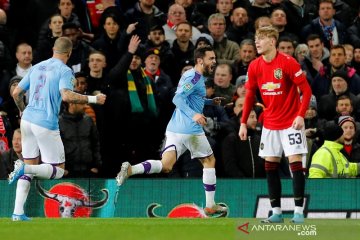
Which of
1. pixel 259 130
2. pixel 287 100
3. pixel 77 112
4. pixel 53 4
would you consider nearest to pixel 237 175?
pixel 259 130

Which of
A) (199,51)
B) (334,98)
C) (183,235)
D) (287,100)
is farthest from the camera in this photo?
(334,98)

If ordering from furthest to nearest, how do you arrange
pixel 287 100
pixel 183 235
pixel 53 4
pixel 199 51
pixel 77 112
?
pixel 53 4 → pixel 77 112 → pixel 199 51 → pixel 287 100 → pixel 183 235

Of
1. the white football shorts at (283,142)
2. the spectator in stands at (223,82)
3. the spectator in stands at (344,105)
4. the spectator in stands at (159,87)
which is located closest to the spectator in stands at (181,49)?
the spectator in stands at (159,87)

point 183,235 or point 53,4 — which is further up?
point 53,4

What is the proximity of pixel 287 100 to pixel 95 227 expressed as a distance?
2953 millimetres

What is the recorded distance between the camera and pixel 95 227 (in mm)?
15664

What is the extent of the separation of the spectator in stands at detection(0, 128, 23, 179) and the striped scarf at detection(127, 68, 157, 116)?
246cm

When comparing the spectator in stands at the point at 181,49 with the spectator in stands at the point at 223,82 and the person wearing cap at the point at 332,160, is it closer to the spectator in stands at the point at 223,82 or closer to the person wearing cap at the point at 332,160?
the spectator in stands at the point at 223,82

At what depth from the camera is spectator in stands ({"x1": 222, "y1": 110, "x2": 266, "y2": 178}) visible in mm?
20094

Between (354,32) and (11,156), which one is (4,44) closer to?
(11,156)

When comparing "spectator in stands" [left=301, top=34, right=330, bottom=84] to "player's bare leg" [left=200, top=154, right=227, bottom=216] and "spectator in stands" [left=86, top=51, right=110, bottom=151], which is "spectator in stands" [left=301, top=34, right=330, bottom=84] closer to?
"spectator in stands" [left=86, top=51, right=110, bottom=151]

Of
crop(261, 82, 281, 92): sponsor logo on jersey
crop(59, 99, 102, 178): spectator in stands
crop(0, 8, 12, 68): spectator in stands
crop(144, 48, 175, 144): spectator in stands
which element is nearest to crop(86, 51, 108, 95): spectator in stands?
crop(144, 48, 175, 144): spectator in stands

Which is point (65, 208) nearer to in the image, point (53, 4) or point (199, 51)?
point (199, 51)

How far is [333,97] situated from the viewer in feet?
71.9
